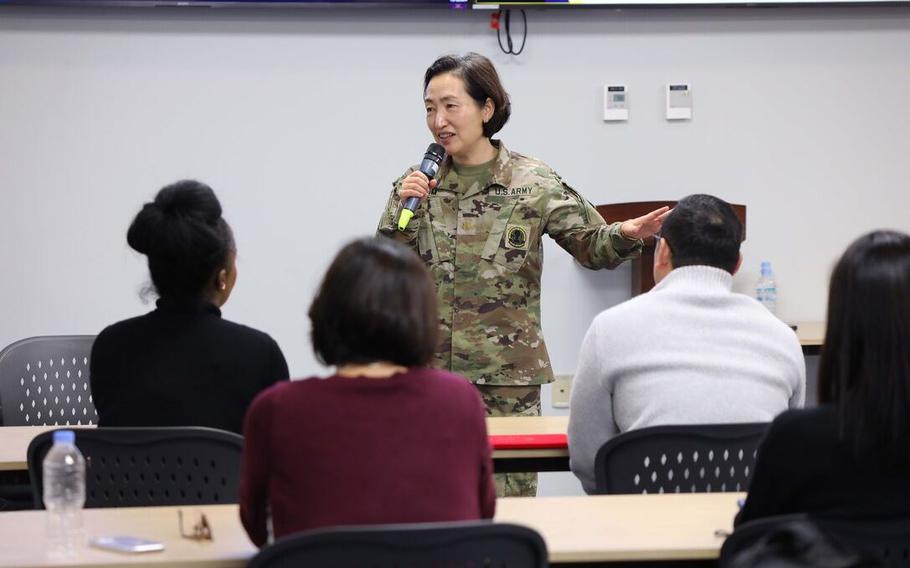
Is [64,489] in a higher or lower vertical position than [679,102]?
lower

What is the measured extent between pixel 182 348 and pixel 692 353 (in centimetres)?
103

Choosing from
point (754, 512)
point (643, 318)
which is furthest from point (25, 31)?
point (754, 512)

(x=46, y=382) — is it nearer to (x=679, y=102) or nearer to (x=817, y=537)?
(x=817, y=537)

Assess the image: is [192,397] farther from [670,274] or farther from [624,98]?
[624,98]

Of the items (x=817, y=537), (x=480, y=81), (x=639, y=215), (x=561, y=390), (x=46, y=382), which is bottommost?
(x=561, y=390)

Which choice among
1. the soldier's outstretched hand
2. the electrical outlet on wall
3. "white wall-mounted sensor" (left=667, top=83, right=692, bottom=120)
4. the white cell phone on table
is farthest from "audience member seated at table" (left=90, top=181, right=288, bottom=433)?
"white wall-mounted sensor" (left=667, top=83, right=692, bottom=120)

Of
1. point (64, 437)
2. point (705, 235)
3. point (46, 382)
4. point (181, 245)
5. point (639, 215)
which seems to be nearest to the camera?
point (64, 437)

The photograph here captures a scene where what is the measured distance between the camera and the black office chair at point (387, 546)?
1.51 metres

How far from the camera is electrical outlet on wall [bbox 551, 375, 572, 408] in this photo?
4883 mm

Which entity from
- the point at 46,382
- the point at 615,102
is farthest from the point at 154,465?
the point at 615,102

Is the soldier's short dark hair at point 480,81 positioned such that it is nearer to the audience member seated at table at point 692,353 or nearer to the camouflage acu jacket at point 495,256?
the camouflage acu jacket at point 495,256

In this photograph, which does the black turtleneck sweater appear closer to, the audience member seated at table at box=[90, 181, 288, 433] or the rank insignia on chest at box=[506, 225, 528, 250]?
the audience member seated at table at box=[90, 181, 288, 433]

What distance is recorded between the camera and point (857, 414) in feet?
5.53

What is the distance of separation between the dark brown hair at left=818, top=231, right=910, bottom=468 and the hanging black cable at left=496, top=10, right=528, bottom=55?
3158mm
